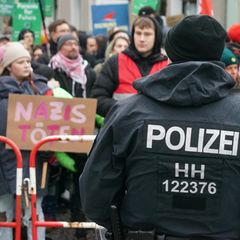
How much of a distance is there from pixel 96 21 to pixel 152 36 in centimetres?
716

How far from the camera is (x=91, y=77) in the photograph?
22.2ft

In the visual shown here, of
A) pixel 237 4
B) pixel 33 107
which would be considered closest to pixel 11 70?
pixel 33 107

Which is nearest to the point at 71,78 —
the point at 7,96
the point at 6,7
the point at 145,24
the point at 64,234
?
the point at 145,24

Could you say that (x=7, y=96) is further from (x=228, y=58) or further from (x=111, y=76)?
(x=228, y=58)

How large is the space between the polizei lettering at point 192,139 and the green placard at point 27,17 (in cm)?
954

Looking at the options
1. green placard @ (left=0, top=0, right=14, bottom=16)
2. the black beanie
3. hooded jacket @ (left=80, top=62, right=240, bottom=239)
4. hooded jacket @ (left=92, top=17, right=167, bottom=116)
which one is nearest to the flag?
hooded jacket @ (left=92, top=17, right=167, bottom=116)

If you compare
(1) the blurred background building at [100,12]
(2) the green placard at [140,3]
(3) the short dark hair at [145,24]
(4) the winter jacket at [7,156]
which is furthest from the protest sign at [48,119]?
(2) the green placard at [140,3]

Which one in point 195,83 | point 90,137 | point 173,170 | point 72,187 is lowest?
point 72,187

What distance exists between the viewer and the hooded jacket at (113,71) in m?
5.64

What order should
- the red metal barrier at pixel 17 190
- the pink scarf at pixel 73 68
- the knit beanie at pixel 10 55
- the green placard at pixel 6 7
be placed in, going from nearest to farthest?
the red metal barrier at pixel 17 190 < the knit beanie at pixel 10 55 < the pink scarf at pixel 73 68 < the green placard at pixel 6 7

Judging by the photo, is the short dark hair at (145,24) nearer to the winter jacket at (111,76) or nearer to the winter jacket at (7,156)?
the winter jacket at (111,76)

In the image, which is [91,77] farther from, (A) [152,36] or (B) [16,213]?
(B) [16,213]

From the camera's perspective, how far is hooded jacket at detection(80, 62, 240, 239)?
2.78m

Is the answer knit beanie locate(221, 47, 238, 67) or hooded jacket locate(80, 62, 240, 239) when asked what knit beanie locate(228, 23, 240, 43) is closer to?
knit beanie locate(221, 47, 238, 67)
